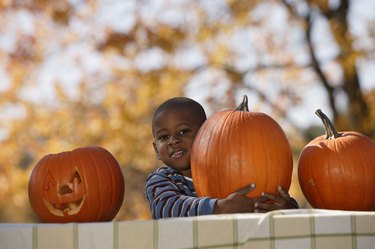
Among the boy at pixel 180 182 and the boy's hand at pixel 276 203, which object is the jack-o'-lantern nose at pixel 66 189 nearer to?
the boy at pixel 180 182

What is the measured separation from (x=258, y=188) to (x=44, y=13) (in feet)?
24.5

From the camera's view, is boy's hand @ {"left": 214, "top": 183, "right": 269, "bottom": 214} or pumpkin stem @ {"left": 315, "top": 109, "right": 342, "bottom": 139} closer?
boy's hand @ {"left": 214, "top": 183, "right": 269, "bottom": 214}

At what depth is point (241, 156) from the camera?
2.23 m

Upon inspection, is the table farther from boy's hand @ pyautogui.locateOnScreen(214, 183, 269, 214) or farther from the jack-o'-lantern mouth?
the jack-o'-lantern mouth

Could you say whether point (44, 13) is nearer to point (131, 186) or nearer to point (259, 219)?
point (131, 186)

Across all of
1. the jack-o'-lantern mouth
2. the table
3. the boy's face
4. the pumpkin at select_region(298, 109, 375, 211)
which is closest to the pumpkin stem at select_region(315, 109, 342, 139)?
the pumpkin at select_region(298, 109, 375, 211)

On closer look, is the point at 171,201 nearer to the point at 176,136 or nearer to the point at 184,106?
the point at 176,136

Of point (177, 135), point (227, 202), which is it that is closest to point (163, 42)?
point (177, 135)

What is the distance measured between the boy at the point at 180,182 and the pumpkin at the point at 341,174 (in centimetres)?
13

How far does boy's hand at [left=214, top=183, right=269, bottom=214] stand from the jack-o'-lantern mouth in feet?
1.75

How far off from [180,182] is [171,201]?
0.29 metres

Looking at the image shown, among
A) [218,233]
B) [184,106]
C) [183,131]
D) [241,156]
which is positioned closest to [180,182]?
[183,131]

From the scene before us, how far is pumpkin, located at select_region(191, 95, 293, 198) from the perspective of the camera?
2230 mm

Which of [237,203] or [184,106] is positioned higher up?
[184,106]
